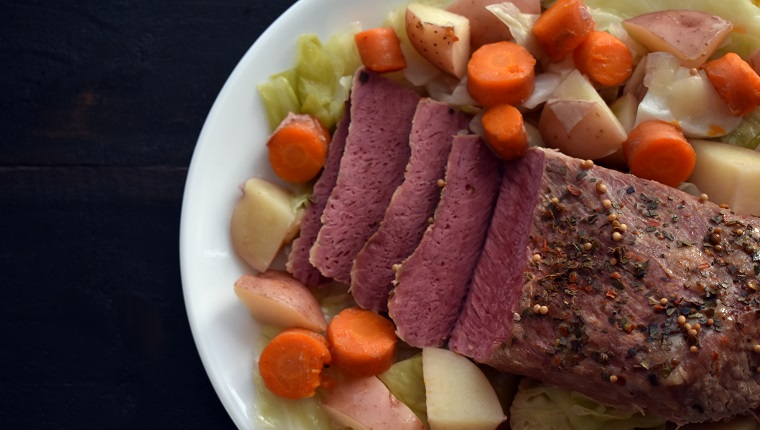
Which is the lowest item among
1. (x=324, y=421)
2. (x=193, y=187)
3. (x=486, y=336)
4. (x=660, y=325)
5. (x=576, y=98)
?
(x=324, y=421)

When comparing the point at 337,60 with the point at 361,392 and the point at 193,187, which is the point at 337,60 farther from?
the point at 361,392

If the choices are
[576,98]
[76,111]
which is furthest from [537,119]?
[76,111]

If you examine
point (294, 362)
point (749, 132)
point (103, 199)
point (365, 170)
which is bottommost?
point (294, 362)

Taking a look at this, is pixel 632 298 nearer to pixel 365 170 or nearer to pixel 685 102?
pixel 685 102

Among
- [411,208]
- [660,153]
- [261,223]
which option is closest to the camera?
[660,153]

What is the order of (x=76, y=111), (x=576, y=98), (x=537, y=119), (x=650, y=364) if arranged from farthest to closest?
(x=76, y=111), (x=537, y=119), (x=576, y=98), (x=650, y=364)

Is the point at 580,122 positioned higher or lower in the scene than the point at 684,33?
lower

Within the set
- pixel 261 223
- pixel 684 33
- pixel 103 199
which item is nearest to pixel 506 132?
pixel 684 33

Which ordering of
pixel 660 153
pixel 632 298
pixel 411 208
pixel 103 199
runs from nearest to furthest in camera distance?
pixel 632 298
pixel 660 153
pixel 411 208
pixel 103 199
